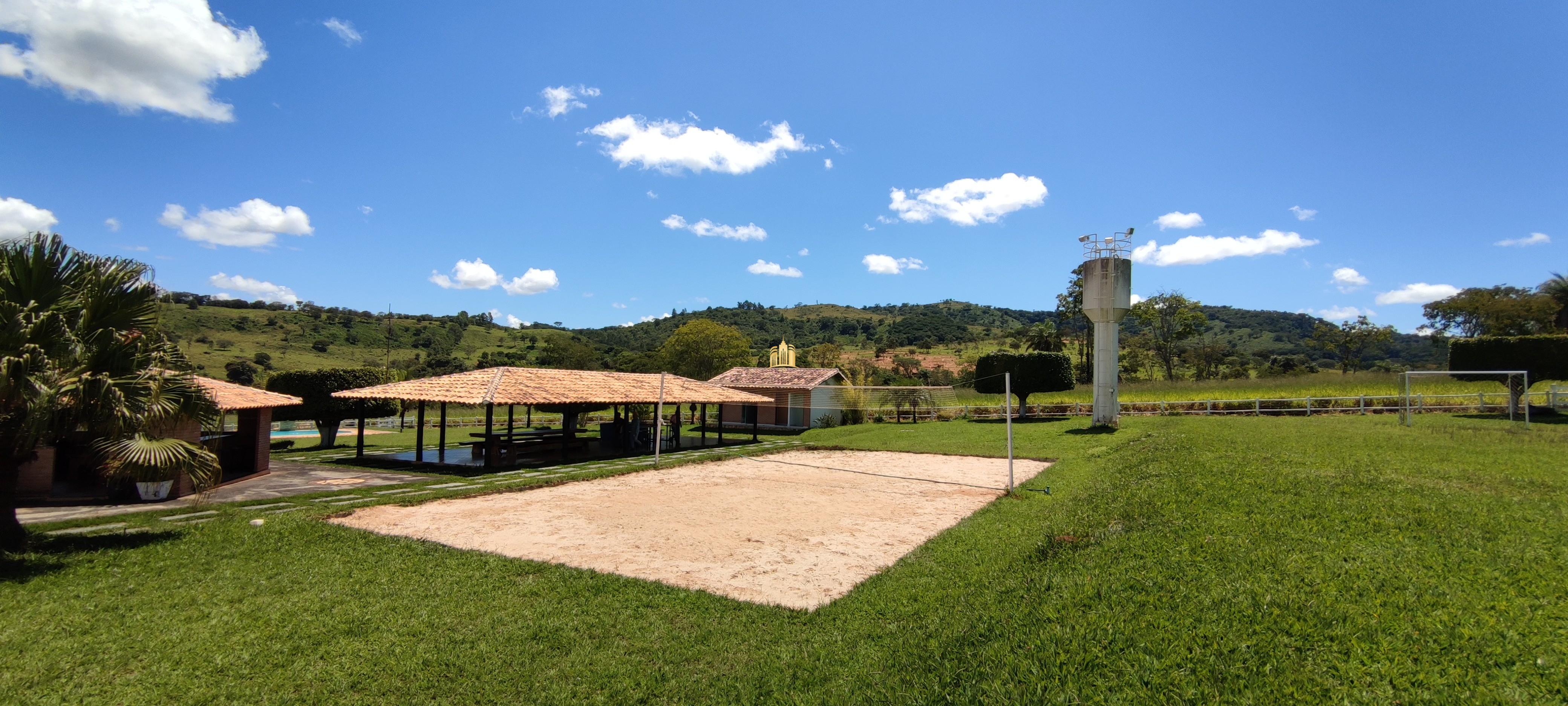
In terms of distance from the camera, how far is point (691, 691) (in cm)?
448

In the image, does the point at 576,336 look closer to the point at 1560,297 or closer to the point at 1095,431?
the point at 1095,431

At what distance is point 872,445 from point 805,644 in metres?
18.2

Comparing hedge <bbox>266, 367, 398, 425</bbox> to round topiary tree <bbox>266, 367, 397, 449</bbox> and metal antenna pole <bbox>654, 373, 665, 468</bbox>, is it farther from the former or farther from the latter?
metal antenna pole <bbox>654, 373, 665, 468</bbox>

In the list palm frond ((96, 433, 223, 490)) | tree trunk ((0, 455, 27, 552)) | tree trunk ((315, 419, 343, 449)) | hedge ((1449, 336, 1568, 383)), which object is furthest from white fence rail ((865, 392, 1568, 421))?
tree trunk ((0, 455, 27, 552))

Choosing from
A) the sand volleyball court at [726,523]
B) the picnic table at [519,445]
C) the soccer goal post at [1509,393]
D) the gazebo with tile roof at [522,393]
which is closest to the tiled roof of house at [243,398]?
the gazebo with tile roof at [522,393]

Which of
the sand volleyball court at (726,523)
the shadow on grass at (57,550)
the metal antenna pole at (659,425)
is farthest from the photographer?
the metal antenna pole at (659,425)

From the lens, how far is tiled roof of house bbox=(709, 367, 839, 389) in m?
33.9

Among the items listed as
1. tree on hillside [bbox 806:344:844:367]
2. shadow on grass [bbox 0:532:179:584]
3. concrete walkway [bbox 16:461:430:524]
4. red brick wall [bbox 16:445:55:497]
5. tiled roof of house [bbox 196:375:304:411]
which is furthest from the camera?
tree on hillside [bbox 806:344:844:367]

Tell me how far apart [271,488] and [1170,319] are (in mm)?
50466

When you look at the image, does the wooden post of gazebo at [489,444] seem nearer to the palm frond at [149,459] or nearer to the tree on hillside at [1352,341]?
the palm frond at [149,459]

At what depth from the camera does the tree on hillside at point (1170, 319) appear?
4616 centimetres

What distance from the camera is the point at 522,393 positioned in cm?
1761

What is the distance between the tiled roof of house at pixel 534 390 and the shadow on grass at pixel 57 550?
317 inches

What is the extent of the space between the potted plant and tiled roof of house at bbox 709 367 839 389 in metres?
26.6
